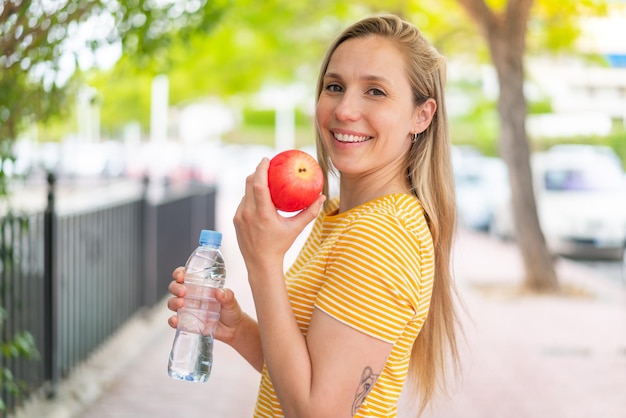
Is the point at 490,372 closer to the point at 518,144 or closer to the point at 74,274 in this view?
the point at 74,274

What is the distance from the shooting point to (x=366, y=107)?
2.26 m

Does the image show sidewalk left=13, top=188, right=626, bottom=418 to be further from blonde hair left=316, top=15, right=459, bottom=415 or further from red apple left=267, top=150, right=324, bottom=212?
red apple left=267, top=150, right=324, bottom=212

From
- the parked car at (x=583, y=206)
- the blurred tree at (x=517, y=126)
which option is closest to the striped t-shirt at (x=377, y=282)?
the blurred tree at (x=517, y=126)

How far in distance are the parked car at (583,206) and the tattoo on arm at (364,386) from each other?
14643mm

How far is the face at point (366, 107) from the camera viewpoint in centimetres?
226

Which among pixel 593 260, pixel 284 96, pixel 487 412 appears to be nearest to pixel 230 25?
pixel 593 260

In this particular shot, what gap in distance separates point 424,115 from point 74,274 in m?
5.16

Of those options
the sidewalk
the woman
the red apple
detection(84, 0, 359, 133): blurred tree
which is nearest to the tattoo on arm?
the woman

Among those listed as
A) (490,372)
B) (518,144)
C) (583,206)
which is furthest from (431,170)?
(583,206)

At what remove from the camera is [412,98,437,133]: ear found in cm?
238

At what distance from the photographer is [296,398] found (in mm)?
2029

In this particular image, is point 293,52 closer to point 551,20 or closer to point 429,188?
point 551,20

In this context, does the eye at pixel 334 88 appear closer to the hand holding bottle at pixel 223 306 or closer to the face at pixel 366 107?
the face at pixel 366 107

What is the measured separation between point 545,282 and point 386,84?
36.5ft
